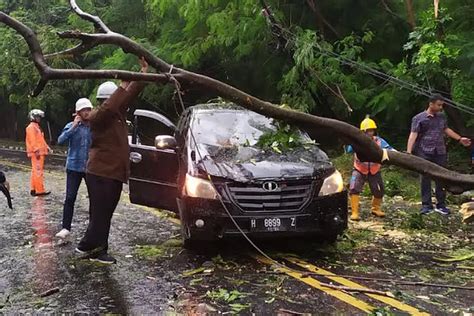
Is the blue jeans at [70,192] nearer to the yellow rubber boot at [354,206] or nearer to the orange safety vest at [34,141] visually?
the yellow rubber boot at [354,206]

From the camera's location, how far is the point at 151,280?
6320 millimetres

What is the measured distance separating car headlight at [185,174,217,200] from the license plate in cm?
53

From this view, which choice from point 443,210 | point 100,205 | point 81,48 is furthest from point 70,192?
point 443,210

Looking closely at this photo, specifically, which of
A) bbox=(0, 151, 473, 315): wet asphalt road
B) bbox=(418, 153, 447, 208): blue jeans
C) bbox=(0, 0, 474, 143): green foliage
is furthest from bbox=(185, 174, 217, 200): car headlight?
bbox=(0, 0, 474, 143): green foliage

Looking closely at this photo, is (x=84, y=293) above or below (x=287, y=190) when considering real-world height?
below

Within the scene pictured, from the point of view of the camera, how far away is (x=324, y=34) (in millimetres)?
16297

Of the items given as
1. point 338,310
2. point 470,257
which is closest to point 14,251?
point 338,310

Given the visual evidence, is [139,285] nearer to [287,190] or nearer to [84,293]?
[84,293]

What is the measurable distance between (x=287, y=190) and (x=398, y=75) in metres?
7.66

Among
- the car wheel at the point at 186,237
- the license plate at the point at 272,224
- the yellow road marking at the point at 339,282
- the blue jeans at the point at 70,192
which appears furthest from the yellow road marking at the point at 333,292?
the blue jeans at the point at 70,192

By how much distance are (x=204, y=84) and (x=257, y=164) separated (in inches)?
117

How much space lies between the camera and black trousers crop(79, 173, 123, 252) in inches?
273

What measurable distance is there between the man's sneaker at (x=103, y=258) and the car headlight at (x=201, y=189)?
1.20 m

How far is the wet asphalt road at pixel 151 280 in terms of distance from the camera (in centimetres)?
545
